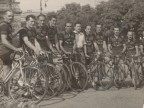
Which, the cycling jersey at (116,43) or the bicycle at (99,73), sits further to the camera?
the cycling jersey at (116,43)

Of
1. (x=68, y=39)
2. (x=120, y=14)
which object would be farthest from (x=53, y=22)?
(x=120, y=14)

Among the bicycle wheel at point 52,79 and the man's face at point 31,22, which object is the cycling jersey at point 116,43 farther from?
the man's face at point 31,22

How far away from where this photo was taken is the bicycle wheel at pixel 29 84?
6.91m

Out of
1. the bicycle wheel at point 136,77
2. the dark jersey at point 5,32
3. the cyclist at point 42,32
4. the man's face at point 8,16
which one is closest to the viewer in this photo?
the dark jersey at point 5,32

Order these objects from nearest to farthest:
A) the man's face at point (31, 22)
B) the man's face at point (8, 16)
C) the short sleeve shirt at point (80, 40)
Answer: the man's face at point (8, 16), the man's face at point (31, 22), the short sleeve shirt at point (80, 40)

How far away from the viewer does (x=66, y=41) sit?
8.67 meters

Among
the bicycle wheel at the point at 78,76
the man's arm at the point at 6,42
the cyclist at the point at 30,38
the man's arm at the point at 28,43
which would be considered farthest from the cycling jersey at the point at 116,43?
the man's arm at the point at 6,42

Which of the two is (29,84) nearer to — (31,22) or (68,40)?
(31,22)

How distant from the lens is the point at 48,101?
741 centimetres

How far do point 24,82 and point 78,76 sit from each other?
1.84 metres

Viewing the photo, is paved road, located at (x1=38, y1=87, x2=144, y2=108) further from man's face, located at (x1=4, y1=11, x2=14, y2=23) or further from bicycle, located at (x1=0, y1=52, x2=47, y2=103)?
man's face, located at (x1=4, y1=11, x2=14, y2=23)

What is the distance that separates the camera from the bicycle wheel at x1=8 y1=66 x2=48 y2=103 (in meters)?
6.91

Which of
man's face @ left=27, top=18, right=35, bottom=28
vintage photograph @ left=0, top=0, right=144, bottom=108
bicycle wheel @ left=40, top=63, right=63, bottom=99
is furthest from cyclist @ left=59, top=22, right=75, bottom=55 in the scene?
bicycle wheel @ left=40, top=63, right=63, bottom=99

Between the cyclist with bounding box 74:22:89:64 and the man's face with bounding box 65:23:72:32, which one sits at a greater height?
the man's face with bounding box 65:23:72:32
